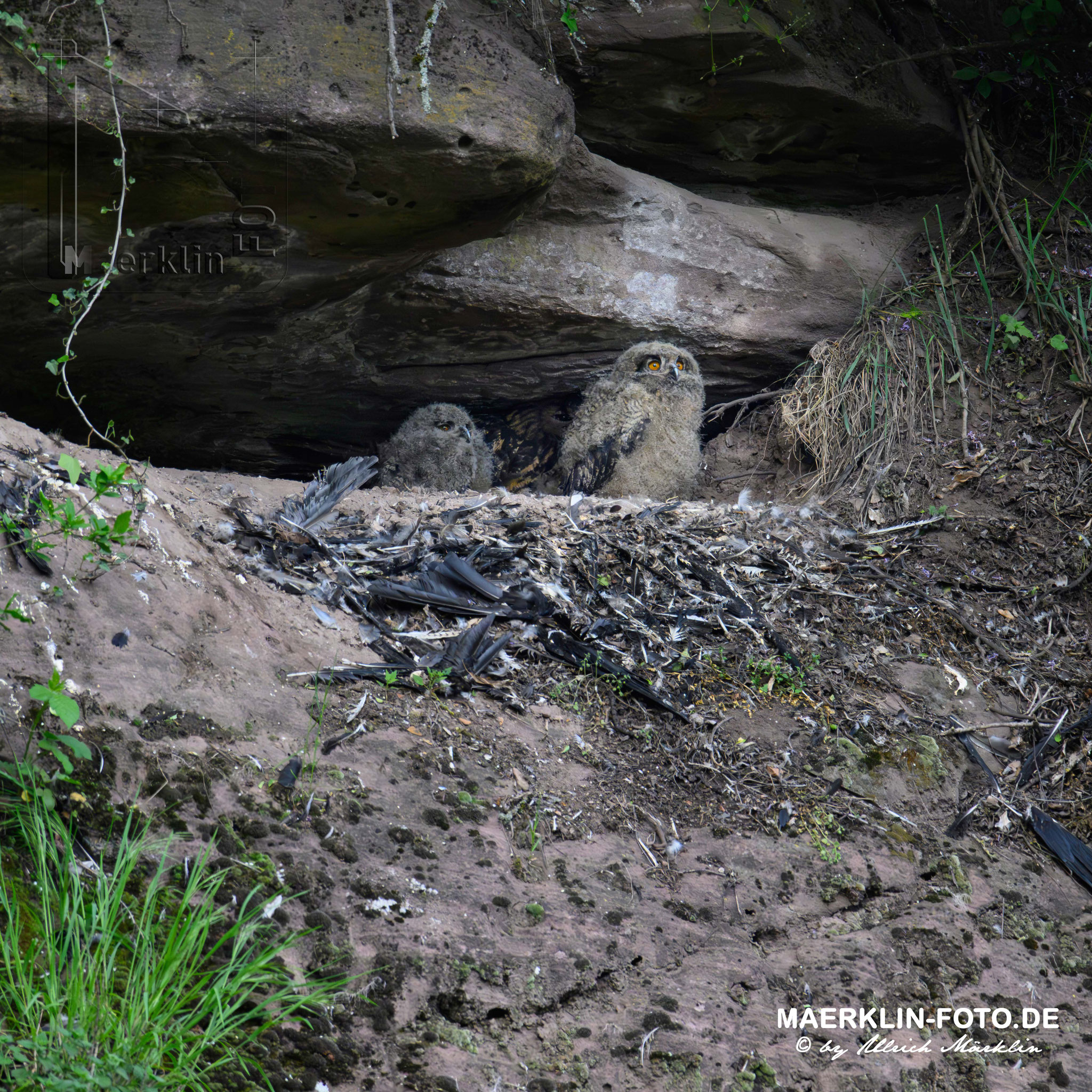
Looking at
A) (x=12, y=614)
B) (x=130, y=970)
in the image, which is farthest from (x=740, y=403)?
(x=130, y=970)

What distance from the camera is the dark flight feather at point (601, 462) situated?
6.03m

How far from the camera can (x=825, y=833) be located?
270 centimetres

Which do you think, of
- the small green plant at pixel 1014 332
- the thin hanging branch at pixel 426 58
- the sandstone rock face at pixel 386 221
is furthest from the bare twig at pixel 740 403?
the thin hanging branch at pixel 426 58

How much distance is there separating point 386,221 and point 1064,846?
13.2ft

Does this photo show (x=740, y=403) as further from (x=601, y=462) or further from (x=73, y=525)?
(x=73, y=525)

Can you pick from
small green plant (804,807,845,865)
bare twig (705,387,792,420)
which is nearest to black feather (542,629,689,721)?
small green plant (804,807,845,865)

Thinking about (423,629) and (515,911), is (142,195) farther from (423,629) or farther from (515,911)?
(515,911)

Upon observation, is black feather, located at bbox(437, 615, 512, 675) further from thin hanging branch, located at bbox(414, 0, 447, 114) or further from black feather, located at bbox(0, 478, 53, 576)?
thin hanging branch, located at bbox(414, 0, 447, 114)

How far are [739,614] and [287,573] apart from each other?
178cm

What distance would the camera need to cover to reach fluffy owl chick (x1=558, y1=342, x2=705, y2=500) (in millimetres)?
5906

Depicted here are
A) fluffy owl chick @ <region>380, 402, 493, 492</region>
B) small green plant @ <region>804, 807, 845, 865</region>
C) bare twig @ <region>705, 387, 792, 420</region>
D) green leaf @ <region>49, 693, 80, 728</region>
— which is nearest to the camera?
green leaf @ <region>49, 693, 80, 728</region>

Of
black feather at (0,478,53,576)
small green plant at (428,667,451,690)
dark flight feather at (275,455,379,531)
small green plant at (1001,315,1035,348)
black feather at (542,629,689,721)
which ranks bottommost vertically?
black feather at (542,629,689,721)

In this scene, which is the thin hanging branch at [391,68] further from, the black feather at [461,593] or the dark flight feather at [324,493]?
the black feather at [461,593]

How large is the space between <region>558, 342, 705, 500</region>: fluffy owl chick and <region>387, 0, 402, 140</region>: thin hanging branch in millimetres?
2403
